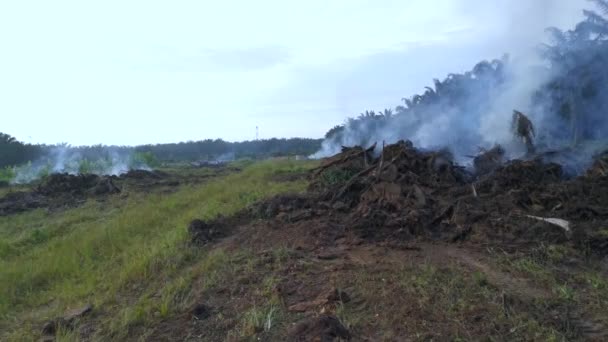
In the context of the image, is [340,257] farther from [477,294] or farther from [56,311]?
[56,311]

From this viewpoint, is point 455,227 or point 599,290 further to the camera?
point 455,227

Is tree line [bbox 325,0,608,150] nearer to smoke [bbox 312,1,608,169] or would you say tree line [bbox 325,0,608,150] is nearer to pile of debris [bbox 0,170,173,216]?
smoke [bbox 312,1,608,169]

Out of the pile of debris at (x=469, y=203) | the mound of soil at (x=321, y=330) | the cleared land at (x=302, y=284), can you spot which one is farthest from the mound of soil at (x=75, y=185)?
the mound of soil at (x=321, y=330)

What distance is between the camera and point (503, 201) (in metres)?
7.38

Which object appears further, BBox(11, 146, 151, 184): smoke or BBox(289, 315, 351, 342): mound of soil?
BBox(11, 146, 151, 184): smoke

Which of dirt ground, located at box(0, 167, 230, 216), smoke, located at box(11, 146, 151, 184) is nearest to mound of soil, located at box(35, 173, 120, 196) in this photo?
dirt ground, located at box(0, 167, 230, 216)

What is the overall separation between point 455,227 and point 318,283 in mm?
2479

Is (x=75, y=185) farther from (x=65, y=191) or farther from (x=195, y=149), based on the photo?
(x=195, y=149)

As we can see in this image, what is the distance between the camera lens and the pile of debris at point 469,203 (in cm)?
611

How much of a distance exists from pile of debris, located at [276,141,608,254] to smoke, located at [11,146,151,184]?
817 inches

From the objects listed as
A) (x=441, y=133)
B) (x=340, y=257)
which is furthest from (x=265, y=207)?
(x=441, y=133)

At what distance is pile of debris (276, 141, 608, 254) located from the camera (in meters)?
6.11

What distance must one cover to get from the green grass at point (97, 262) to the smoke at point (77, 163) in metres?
17.2

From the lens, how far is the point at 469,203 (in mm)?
7422
